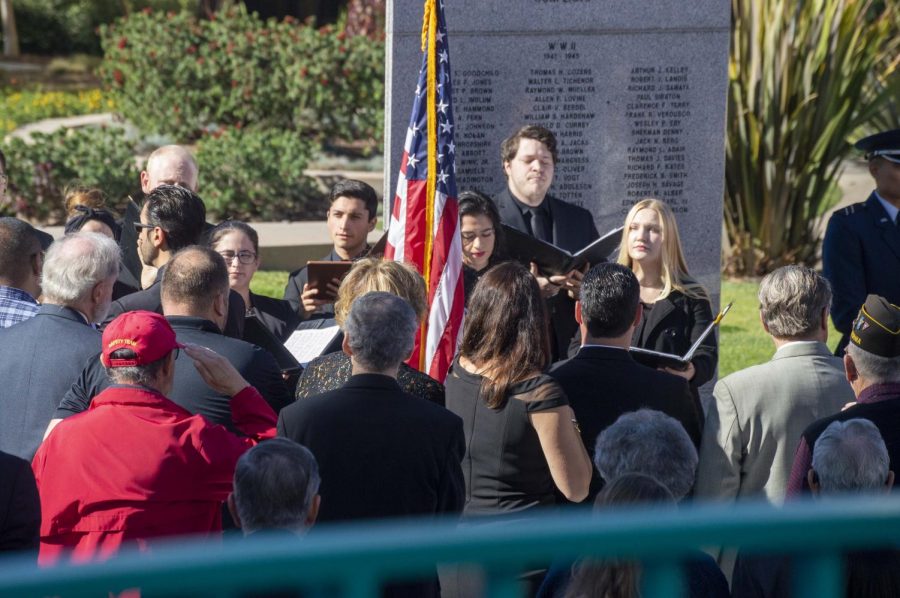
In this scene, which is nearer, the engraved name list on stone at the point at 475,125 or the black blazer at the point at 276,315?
the black blazer at the point at 276,315

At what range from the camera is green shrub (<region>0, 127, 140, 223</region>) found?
14.5m

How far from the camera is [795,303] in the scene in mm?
4465

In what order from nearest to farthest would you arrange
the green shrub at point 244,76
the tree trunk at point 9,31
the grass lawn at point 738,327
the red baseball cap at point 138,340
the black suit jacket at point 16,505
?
1. the black suit jacket at point 16,505
2. the red baseball cap at point 138,340
3. the grass lawn at point 738,327
4. the green shrub at point 244,76
5. the tree trunk at point 9,31

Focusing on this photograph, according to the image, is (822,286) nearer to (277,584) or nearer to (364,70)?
(277,584)

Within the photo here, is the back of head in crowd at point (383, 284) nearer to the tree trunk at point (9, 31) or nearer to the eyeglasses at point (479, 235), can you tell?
the eyeglasses at point (479, 235)

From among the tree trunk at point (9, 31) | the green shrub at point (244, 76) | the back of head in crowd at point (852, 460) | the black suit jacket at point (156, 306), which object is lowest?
the back of head in crowd at point (852, 460)

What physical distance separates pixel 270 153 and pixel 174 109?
2.80m

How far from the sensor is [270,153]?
49.3ft

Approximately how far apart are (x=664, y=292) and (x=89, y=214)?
3.13 meters

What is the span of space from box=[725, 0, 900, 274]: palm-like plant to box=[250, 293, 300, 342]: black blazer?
22.6 feet

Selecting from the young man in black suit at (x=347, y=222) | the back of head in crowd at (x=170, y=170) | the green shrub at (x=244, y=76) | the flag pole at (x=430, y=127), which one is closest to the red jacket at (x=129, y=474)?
the flag pole at (x=430, y=127)

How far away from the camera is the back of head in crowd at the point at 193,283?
441cm

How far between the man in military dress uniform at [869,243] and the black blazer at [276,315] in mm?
2814

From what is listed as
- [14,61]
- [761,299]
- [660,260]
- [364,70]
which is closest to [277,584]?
[761,299]
